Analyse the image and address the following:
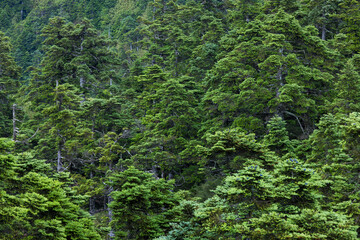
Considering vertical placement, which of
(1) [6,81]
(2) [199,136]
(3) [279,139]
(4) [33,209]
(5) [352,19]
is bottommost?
(4) [33,209]

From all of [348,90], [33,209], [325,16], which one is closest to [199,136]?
[348,90]

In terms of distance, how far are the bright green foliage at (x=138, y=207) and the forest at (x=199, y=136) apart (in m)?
0.06

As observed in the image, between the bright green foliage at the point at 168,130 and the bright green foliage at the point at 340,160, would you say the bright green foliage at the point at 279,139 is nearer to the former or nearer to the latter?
the bright green foliage at the point at 340,160

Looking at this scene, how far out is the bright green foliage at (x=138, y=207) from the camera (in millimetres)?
13578

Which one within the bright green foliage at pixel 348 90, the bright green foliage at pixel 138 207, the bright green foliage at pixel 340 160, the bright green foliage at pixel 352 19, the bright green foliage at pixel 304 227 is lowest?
the bright green foliage at pixel 138 207

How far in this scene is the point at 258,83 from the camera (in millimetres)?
23000

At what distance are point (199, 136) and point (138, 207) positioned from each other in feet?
39.6

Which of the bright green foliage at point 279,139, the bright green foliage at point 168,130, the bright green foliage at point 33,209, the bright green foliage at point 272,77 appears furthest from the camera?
the bright green foliage at point 168,130

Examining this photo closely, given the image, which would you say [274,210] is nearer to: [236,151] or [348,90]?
[236,151]

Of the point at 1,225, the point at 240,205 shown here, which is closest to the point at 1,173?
the point at 1,225

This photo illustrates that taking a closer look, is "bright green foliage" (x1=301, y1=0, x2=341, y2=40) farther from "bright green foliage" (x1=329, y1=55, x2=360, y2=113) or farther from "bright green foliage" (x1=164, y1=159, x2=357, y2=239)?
"bright green foliage" (x1=164, y1=159, x2=357, y2=239)

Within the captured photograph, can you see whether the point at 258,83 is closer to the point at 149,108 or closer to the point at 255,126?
the point at 255,126

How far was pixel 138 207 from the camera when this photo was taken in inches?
545

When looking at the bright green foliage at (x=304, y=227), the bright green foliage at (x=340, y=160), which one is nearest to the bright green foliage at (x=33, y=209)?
the bright green foliage at (x=304, y=227)
